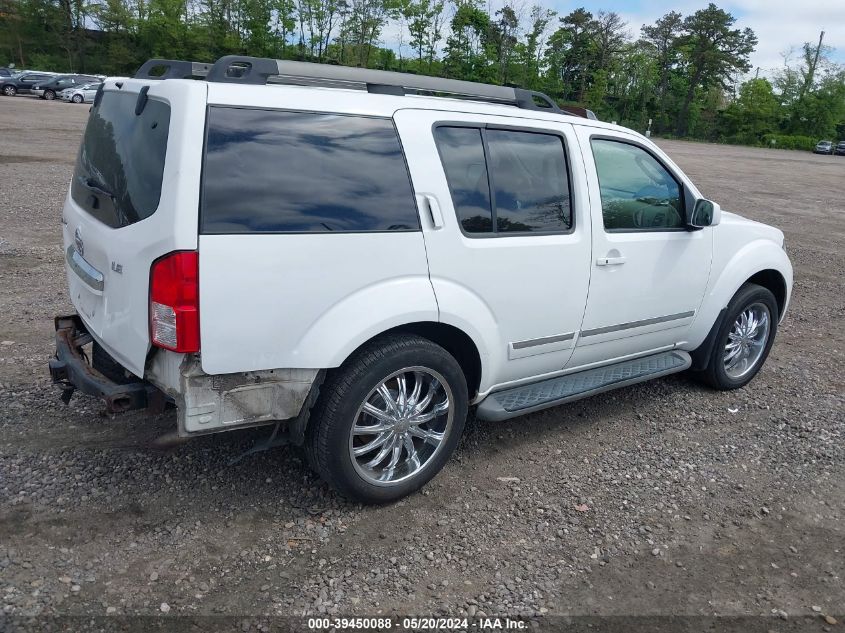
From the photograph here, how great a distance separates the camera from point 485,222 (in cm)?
374

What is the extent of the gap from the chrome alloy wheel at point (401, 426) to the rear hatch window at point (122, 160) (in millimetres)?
1351

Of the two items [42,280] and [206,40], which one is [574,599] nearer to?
[42,280]

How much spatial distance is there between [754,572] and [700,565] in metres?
0.24

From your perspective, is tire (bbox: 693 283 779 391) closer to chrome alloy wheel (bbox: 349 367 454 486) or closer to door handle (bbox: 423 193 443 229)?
chrome alloy wheel (bbox: 349 367 454 486)

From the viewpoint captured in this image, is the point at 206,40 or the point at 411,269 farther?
the point at 206,40

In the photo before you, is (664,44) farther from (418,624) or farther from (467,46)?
(418,624)

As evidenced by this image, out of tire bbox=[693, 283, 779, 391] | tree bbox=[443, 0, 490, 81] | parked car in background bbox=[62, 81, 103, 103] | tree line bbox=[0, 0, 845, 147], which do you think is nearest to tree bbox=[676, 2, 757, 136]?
tree line bbox=[0, 0, 845, 147]

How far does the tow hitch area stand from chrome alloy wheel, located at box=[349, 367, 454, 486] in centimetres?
98

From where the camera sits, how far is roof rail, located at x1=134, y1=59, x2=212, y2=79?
3.62m

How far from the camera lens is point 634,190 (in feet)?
14.7

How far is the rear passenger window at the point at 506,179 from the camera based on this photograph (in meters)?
3.67

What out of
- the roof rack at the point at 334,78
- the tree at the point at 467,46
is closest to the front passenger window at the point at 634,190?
the roof rack at the point at 334,78

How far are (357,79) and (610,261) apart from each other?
179 cm

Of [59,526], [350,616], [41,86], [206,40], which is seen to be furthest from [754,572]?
[206,40]
